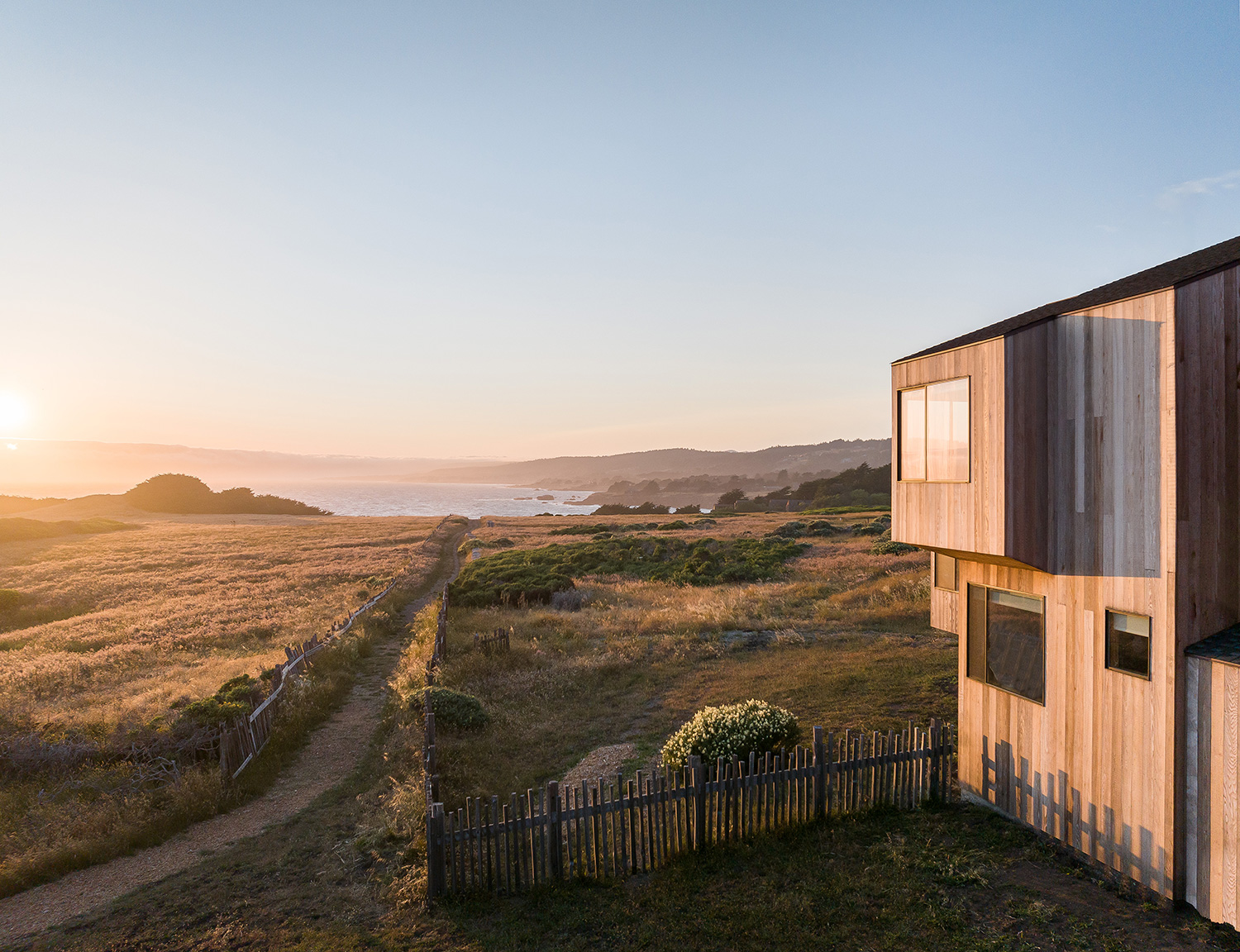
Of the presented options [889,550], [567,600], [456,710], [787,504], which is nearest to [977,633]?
[456,710]

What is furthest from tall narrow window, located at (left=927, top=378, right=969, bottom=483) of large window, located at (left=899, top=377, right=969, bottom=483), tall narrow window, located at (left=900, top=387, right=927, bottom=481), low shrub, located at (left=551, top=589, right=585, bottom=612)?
low shrub, located at (left=551, top=589, right=585, bottom=612)

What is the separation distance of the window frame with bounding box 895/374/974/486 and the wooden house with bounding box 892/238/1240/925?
0.03 metres

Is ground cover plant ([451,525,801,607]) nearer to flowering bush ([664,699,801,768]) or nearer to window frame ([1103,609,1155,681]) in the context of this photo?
flowering bush ([664,699,801,768])

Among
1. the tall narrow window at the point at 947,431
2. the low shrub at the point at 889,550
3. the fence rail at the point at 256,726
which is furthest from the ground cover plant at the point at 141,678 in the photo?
the low shrub at the point at 889,550

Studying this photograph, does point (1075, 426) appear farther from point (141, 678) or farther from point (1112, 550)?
A: point (141, 678)

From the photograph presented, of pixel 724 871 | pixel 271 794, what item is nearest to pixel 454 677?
pixel 271 794

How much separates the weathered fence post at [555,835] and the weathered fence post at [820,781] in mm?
3654

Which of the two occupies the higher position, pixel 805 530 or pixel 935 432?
pixel 935 432

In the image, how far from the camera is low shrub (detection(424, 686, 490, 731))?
13.3 meters

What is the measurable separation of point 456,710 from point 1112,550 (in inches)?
461

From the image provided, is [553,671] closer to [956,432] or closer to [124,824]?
[124,824]

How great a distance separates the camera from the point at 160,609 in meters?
27.0

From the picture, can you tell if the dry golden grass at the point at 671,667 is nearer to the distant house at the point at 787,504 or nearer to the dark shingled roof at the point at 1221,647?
the dark shingled roof at the point at 1221,647

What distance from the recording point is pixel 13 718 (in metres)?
13.2
